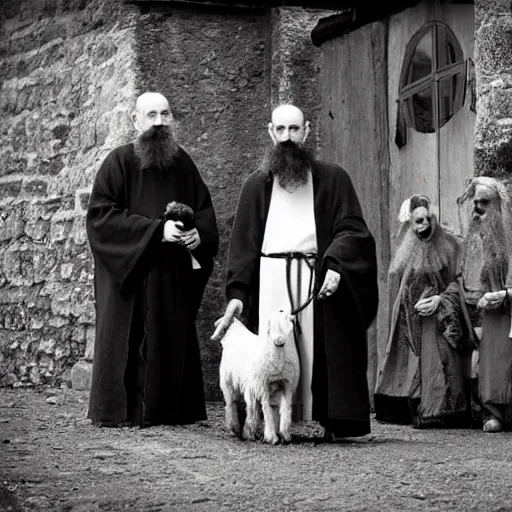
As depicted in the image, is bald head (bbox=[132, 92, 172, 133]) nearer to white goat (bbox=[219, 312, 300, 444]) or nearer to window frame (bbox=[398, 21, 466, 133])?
white goat (bbox=[219, 312, 300, 444])

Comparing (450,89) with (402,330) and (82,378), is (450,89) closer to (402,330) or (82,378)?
(402,330)

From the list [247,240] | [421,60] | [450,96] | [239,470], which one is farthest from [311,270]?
[421,60]

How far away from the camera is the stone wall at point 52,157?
1132 cm

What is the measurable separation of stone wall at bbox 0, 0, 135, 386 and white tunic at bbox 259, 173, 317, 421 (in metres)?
2.66

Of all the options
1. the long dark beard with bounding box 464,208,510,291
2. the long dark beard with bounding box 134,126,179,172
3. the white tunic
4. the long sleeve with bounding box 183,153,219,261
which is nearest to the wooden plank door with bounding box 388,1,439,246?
the long dark beard with bounding box 464,208,510,291

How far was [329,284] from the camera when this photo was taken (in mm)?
8266

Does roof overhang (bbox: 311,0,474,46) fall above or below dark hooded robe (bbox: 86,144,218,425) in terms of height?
above

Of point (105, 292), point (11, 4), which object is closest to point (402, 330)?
point (105, 292)

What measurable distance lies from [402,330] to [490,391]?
903 mm

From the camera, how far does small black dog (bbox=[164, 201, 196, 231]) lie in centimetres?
934

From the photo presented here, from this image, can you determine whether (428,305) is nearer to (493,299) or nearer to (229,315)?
(493,299)

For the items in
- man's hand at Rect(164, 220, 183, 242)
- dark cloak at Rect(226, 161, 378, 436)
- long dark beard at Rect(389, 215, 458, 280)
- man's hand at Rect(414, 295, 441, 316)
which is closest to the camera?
dark cloak at Rect(226, 161, 378, 436)

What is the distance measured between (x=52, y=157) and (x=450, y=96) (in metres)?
3.10

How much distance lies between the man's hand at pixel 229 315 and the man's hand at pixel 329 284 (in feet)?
1.52
